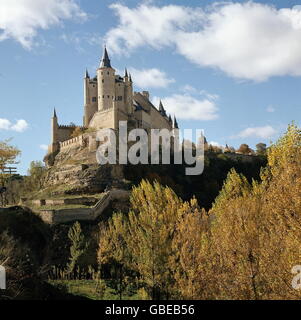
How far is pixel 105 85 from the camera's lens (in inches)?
2714

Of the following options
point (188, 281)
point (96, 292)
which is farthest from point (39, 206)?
point (188, 281)

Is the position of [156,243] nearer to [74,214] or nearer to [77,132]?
[74,214]

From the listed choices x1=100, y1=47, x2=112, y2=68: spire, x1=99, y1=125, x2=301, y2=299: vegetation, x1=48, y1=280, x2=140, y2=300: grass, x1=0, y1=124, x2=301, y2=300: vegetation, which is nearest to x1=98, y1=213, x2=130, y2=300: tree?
x1=0, y1=124, x2=301, y2=300: vegetation

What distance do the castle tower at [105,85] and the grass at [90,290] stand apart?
37.9 metres

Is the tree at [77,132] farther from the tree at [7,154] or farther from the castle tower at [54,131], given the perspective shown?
the tree at [7,154]

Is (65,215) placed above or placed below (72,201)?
below

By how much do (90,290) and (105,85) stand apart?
41739mm

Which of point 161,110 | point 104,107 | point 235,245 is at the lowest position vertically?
point 235,245

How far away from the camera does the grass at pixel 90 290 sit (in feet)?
103

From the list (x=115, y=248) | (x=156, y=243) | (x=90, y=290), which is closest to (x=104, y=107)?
(x=115, y=248)

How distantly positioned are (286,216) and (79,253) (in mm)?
20171

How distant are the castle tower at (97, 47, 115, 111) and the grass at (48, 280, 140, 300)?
37912mm

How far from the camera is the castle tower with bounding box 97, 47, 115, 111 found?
2702 inches

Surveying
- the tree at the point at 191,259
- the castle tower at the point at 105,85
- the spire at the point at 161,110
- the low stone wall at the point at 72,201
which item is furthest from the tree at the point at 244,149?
the tree at the point at 191,259
